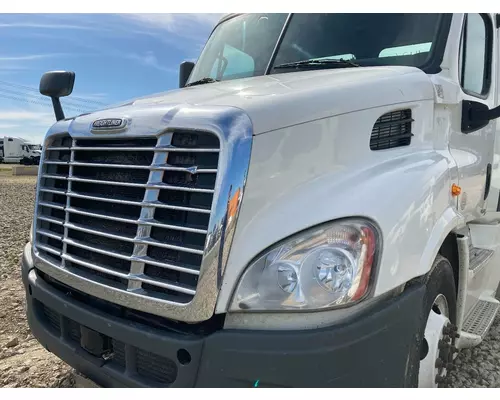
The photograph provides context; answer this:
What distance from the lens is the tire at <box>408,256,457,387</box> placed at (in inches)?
87.0

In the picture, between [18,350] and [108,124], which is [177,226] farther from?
[18,350]

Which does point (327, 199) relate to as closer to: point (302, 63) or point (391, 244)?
point (391, 244)

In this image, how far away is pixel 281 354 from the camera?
1.96m

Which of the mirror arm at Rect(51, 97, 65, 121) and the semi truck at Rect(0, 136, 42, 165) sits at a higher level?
the mirror arm at Rect(51, 97, 65, 121)

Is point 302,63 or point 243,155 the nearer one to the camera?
point 243,155

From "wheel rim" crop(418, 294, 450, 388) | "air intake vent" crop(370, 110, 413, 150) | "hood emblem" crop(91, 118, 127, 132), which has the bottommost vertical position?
"wheel rim" crop(418, 294, 450, 388)

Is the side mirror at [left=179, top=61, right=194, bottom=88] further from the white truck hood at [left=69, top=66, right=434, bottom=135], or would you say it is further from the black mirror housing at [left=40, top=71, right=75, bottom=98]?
the white truck hood at [left=69, top=66, right=434, bottom=135]

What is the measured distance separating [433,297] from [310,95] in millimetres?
1180

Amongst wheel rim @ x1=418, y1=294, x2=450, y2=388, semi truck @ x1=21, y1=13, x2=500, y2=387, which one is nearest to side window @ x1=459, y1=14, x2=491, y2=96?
semi truck @ x1=21, y1=13, x2=500, y2=387

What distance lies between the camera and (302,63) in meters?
3.31

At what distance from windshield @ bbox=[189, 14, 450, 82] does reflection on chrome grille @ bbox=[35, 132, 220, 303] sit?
142cm

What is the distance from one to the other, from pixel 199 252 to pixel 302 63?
1770 mm

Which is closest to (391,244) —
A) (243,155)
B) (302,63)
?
(243,155)

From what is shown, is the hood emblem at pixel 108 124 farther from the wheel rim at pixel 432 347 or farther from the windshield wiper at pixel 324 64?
the wheel rim at pixel 432 347
